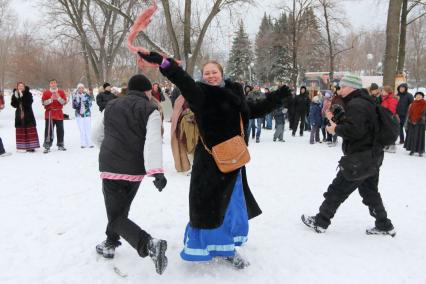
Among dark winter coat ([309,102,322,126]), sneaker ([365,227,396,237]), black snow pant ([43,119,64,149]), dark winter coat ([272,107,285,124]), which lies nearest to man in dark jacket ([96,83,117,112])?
black snow pant ([43,119,64,149])

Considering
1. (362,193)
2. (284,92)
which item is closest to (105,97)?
(284,92)

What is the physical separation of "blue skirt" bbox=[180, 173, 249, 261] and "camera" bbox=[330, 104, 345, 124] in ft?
4.46

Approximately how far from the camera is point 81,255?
154 inches

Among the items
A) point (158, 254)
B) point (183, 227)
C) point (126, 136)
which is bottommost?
point (183, 227)

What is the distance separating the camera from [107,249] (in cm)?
381

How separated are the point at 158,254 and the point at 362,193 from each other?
8.29ft

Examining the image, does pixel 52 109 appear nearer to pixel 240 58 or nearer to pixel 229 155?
pixel 229 155

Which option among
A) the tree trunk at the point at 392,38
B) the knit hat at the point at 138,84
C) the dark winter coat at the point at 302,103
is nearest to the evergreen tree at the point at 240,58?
the dark winter coat at the point at 302,103

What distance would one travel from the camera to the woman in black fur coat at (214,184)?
3.36 meters

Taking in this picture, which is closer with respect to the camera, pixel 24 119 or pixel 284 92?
pixel 284 92

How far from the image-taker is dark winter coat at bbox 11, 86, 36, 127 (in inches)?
384

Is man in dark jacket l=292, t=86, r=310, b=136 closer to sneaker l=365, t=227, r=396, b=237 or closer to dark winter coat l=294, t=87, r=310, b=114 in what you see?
dark winter coat l=294, t=87, r=310, b=114

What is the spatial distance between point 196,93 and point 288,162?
245 inches

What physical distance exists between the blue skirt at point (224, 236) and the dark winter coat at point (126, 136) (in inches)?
31.9
